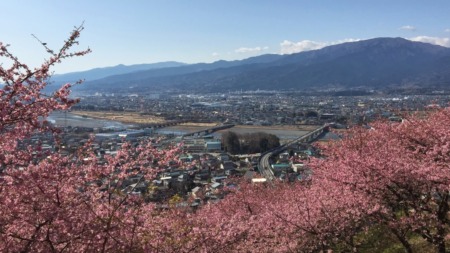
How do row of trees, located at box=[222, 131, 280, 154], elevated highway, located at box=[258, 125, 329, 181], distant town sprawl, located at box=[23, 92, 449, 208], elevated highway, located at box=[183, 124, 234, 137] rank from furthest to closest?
elevated highway, located at box=[183, 124, 234, 137]
row of trees, located at box=[222, 131, 280, 154]
elevated highway, located at box=[258, 125, 329, 181]
distant town sprawl, located at box=[23, 92, 449, 208]

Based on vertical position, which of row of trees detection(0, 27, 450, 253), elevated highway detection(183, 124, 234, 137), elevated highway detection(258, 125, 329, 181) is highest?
row of trees detection(0, 27, 450, 253)

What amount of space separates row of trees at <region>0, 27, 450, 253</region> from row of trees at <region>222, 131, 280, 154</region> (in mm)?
37422

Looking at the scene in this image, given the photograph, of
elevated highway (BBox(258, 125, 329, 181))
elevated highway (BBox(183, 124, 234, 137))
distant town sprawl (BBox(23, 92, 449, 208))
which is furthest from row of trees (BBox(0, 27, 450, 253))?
elevated highway (BBox(183, 124, 234, 137))

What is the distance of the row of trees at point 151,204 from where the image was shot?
3361 mm

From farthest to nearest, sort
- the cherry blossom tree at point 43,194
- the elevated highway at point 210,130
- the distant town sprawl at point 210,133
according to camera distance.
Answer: the elevated highway at point 210,130 → the distant town sprawl at point 210,133 → the cherry blossom tree at point 43,194

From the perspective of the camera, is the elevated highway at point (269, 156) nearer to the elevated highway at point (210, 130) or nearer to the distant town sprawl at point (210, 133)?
the distant town sprawl at point (210, 133)

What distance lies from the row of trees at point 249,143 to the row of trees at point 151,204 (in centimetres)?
3742

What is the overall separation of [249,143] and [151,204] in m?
41.2

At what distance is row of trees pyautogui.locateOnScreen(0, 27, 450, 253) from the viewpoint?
3.36m

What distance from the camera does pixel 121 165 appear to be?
4293mm

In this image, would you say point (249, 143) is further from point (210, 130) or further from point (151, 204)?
point (151, 204)

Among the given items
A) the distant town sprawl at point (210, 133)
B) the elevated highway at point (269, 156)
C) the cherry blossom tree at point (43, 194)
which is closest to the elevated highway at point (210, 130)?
the distant town sprawl at point (210, 133)

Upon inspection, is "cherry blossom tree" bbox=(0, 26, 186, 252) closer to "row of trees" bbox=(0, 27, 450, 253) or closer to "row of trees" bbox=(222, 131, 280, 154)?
"row of trees" bbox=(0, 27, 450, 253)

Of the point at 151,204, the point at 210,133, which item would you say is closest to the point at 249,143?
the point at 210,133
